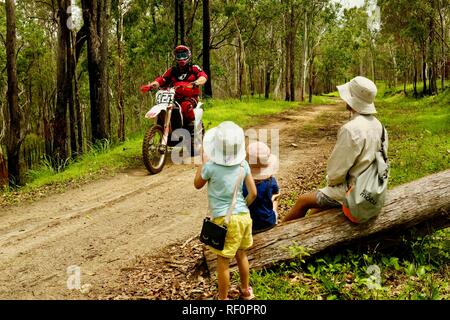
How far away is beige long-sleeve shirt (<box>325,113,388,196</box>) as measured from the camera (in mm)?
4602

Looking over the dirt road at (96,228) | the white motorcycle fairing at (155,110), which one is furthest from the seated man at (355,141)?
the white motorcycle fairing at (155,110)

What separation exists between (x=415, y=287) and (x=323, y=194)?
1.27 m

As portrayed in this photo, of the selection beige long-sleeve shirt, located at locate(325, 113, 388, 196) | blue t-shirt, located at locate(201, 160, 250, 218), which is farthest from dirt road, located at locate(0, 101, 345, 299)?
beige long-sleeve shirt, located at locate(325, 113, 388, 196)

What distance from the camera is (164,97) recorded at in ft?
30.6

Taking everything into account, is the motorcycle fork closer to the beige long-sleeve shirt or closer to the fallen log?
the fallen log

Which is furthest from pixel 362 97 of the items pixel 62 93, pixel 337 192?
pixel 62 93

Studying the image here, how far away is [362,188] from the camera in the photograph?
4641 millimetres

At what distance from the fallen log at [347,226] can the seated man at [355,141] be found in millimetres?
320

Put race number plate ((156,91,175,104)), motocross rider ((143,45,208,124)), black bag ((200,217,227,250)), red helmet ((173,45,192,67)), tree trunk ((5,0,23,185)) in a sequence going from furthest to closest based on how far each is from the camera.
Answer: tree trunk ((5,0,23,185)) → motocross rider ((143,45,208,124)) → red helmet ((173,45,192,67)) → race number plate ((156,91,175,104)) → black bag ((200,217,227,250))

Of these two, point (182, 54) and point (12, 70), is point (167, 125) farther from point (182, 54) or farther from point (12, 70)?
point (12, 70)

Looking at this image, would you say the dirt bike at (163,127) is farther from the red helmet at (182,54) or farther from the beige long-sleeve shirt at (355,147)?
the beige long-sleeve shirt at (355,147)

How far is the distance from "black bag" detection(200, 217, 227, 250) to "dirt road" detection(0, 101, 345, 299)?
54.9 inches

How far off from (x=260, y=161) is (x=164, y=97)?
5.05 metres
